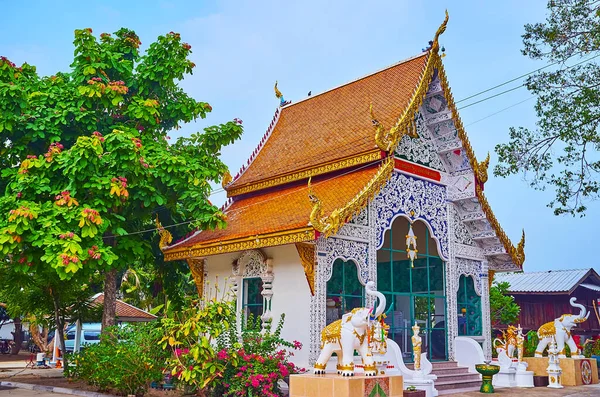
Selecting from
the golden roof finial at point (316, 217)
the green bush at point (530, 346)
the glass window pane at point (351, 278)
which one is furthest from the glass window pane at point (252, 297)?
the green bush at point (530, 346)

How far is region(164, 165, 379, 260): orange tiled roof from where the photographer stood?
31.5ft

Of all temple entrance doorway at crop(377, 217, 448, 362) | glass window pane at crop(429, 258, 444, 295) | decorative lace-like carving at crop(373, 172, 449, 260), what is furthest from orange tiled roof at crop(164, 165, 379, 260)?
glass window pane at crop(429, 258, 444, 295)

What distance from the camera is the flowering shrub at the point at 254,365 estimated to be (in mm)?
8391

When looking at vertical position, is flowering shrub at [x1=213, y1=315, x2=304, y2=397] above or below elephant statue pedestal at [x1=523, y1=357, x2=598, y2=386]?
above

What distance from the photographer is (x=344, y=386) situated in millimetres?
7371

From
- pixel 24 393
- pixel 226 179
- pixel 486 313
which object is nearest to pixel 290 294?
pixel 226 179

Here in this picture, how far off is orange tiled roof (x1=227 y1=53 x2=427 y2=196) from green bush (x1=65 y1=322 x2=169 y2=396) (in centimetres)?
416

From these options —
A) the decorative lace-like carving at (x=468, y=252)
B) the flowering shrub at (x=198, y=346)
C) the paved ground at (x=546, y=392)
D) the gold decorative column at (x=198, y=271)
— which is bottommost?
the paved ground at (x=546, y=392)

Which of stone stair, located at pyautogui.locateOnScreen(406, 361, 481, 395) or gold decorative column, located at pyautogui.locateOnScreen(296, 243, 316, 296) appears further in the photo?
stone stair, located at pyautogui.locateOnScreen(406, 361, 481, 395)

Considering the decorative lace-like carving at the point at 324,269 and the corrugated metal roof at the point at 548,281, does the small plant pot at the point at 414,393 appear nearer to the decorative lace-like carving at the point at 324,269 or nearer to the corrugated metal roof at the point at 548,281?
the decorative lace-like carving at the point at 324,269

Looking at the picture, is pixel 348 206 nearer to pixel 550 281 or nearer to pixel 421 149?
pixel 421 149

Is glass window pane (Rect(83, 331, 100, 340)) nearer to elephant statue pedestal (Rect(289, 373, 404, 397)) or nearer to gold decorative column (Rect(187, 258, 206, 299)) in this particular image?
gold decorative column (Rect(187, 258, 206, 299))

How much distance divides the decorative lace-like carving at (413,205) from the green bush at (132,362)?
4.13 metres

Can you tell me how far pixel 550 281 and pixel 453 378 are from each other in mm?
13442
